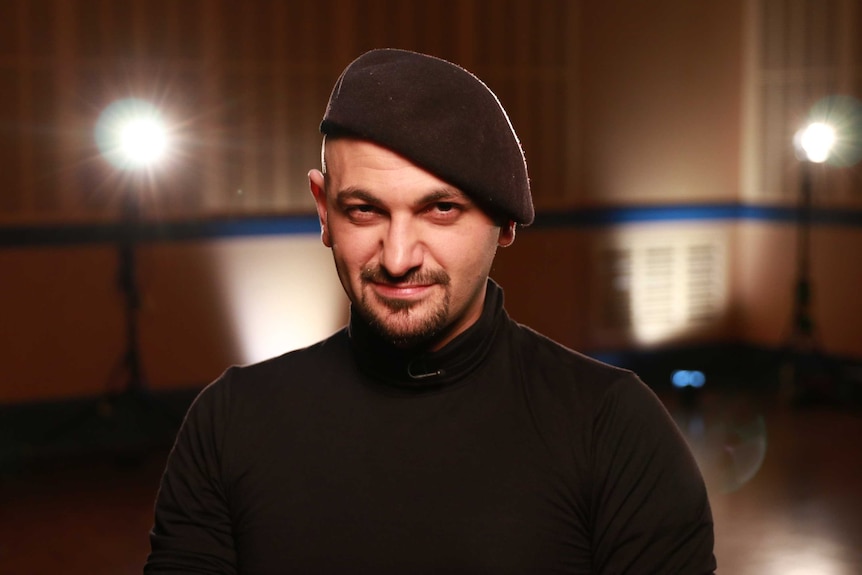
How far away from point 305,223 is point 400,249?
425cm

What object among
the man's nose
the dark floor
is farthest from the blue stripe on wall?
the man's nose

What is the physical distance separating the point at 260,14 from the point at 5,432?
6.58 feet

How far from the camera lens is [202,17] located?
17.2 ft

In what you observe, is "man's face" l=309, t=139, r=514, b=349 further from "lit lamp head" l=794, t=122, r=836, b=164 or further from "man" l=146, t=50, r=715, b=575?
"lit lamp head" l=794, t=122, r=836, b=164

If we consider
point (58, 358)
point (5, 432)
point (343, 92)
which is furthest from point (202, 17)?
point (343, 92)

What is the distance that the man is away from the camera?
1304 millimetres

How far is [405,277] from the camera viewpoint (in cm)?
133

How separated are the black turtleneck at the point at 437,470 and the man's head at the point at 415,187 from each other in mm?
89

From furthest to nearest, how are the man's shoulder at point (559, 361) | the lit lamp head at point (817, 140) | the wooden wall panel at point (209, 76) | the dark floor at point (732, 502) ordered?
the lit lamp head at point (817, 140)
the wooden wall panel at point (209, 76)
the dark floor at point (732, 502)
the man's shoulder at point (559, 361)

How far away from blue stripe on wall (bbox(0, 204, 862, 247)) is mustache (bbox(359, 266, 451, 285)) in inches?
157

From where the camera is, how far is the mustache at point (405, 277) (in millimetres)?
1326

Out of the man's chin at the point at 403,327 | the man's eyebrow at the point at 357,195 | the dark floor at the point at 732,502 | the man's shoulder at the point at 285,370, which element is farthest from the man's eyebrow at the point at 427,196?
the dark floor at the point at 732,502

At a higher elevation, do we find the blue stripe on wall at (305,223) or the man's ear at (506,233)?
the blue stripe on wall at (305,223)

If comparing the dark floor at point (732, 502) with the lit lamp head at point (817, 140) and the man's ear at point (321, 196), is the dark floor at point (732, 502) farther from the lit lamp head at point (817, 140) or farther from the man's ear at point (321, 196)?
the man's ear at point (321, 196)
